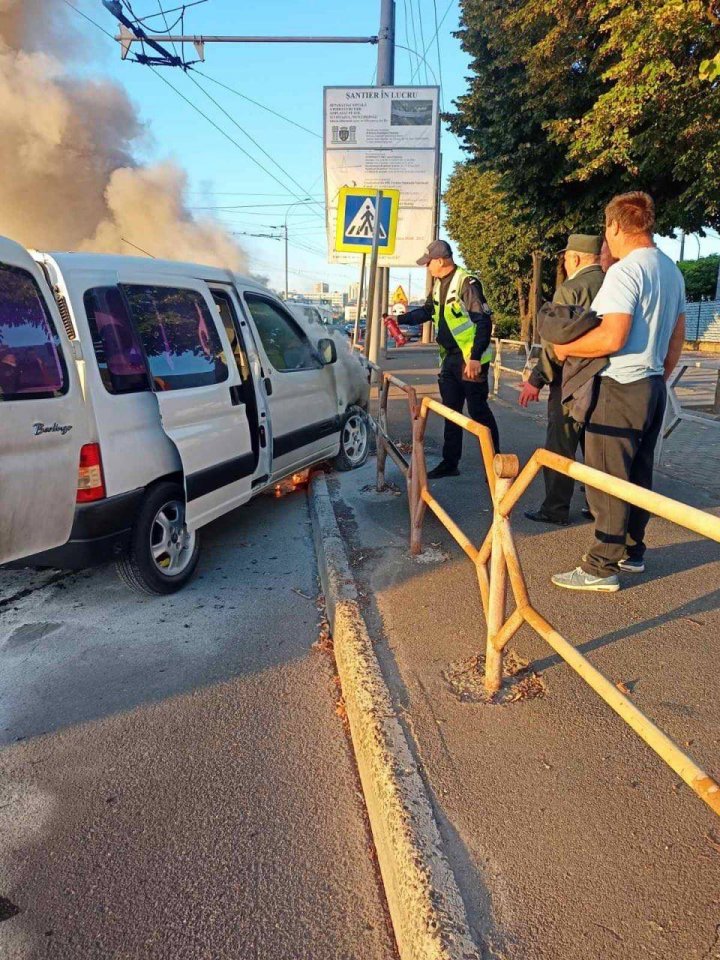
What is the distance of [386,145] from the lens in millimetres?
11211

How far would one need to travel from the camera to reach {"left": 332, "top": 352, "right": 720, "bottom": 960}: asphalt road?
1.80 metres

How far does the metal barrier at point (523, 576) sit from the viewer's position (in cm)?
161

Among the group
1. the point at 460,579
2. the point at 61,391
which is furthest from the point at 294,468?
the point at 61,391

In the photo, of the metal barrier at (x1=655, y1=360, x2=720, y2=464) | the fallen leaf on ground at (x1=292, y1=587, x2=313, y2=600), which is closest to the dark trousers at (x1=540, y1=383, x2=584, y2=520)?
the fallen leaf on ground at (x1=292, y1=587, x2=313, y2=600)

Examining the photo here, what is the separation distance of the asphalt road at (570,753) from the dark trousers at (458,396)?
1.64 m

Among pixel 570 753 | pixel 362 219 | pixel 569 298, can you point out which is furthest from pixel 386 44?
pixel 570 753

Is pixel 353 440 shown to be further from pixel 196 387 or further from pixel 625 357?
pixel 625 357

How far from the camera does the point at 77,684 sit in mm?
3205

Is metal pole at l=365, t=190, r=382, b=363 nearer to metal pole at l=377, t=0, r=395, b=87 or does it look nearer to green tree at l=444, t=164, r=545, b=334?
metal pole at l=377, t=0, r=395, b=87

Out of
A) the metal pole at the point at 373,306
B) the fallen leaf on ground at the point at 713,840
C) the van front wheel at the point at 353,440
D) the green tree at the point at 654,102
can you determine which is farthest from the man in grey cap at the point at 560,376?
the green tree at the point at 654,102

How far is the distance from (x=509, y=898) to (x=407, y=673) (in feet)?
3.84

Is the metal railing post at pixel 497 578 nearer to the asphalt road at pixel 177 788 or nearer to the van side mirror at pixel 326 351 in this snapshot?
the asphalt road at pixel 177 788

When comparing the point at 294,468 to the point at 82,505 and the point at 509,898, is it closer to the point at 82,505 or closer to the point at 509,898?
the point at 82,505

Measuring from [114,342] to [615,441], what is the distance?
2684 mm
